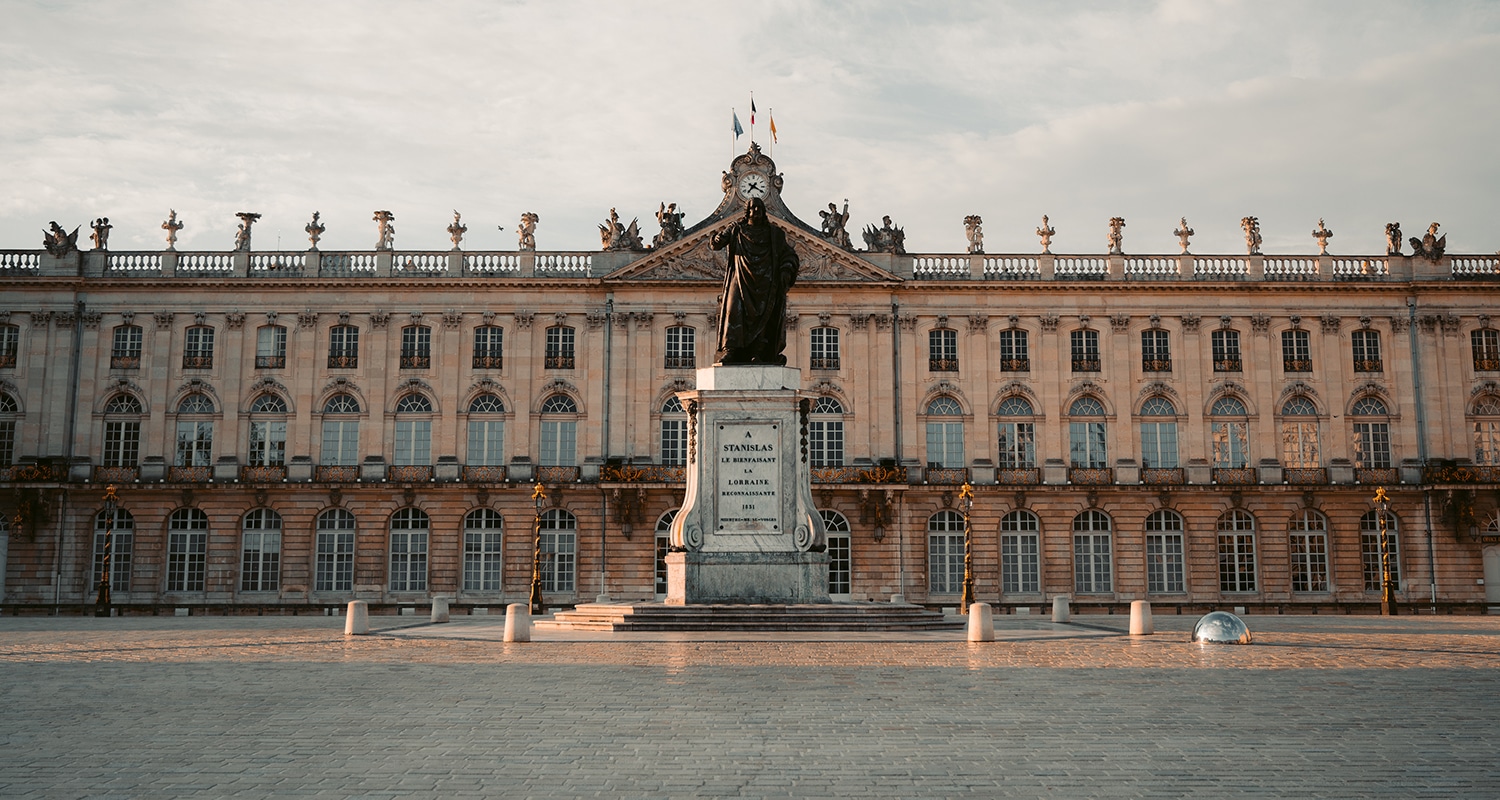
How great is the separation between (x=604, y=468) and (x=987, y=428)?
13232 mm

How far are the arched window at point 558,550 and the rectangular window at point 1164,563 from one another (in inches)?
773

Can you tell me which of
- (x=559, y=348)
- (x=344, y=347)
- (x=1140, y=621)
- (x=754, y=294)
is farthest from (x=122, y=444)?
(x=1140, y=621)

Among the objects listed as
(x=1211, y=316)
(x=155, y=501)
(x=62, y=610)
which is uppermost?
(x=1211, y=316)

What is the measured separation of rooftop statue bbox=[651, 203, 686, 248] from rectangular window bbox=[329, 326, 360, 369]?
1102cm

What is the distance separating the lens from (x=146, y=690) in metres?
14.2

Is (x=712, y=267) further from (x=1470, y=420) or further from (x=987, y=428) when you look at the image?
(x=1470, y=420)

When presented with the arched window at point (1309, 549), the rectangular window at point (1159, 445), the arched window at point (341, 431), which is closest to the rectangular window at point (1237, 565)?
the arched window at point (1309, 549)

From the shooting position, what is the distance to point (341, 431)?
46.8m

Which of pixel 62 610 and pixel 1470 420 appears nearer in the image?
pixel 62 610

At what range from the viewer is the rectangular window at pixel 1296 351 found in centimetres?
4738

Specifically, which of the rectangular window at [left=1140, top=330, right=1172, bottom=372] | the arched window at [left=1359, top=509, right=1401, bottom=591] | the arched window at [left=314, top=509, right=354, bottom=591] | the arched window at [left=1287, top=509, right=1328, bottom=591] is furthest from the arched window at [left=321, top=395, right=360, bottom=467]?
the arched window at [left=1359, top=509, right=1401, bottom=591]

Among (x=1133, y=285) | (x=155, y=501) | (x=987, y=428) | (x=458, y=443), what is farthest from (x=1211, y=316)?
(x=155, y=501)

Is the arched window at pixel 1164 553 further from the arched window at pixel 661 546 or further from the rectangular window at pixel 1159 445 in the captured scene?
the arched window at pixel 661 546

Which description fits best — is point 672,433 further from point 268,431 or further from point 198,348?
point 198,348
